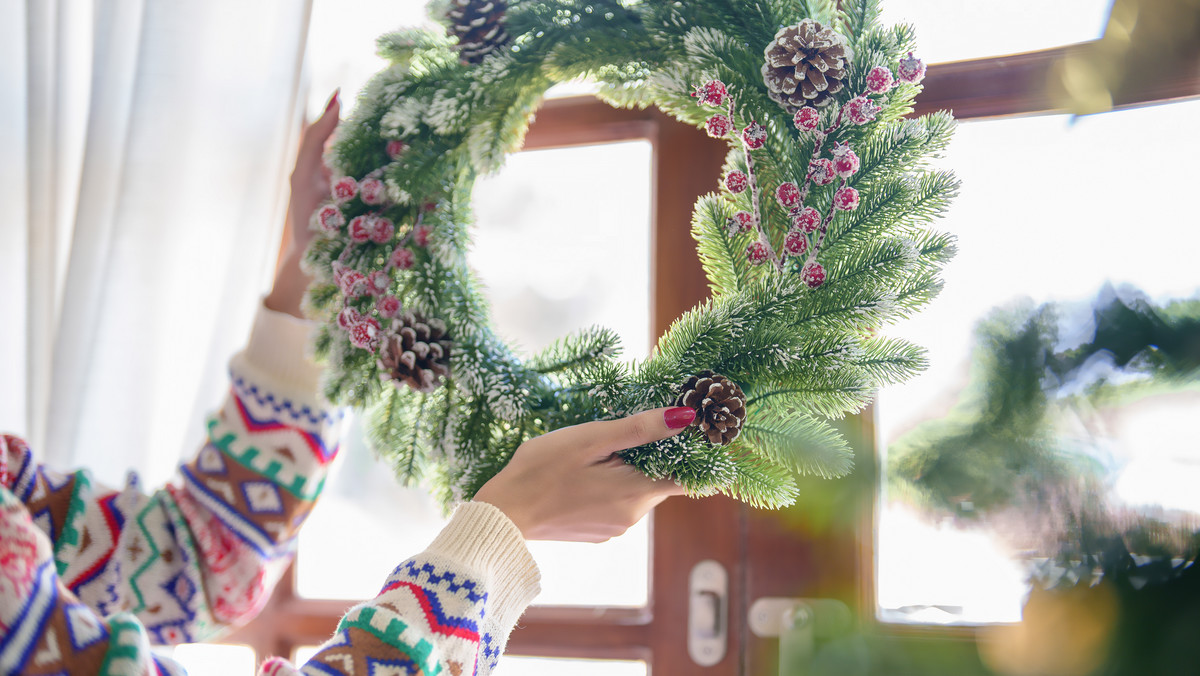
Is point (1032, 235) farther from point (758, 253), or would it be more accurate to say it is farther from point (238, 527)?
point (238, 527)

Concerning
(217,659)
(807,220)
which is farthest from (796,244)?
(217,659)

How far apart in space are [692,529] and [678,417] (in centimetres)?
49

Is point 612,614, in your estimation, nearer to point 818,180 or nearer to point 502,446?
point 502,446

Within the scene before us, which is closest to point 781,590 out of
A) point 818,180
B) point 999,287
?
point 999,287

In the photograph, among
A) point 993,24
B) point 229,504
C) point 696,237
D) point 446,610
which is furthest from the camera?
point 993,24

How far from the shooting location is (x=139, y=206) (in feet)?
3.73

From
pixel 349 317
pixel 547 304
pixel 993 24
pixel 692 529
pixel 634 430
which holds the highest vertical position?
pixel 993 24

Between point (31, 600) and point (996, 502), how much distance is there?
0.61 metres

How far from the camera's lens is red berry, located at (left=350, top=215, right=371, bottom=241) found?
0.77m

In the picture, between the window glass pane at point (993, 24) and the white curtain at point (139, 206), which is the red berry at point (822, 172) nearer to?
the window glass pane at point (993, 24)

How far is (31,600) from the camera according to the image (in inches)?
20.5

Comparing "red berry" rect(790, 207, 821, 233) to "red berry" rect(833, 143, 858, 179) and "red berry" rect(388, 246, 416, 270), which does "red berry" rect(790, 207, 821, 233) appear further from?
"red berry" rect(388, 246, 416, 270)

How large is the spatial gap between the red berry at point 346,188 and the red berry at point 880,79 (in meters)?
0.51

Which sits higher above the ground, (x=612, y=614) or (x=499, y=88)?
(x=499, y=88)
